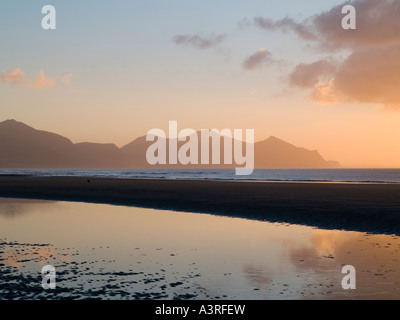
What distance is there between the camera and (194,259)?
50.2 feet

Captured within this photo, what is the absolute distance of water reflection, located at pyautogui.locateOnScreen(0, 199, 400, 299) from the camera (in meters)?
11.3

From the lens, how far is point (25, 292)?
36.0 feet

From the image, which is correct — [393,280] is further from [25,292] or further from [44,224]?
[44,224]

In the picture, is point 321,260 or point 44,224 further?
point 44,224

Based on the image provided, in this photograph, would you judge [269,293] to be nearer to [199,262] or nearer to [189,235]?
[199,262]

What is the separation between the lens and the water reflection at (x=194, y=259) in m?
11.3

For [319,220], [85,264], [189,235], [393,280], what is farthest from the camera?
[319,220]

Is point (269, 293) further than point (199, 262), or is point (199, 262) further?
point (199, 262)
